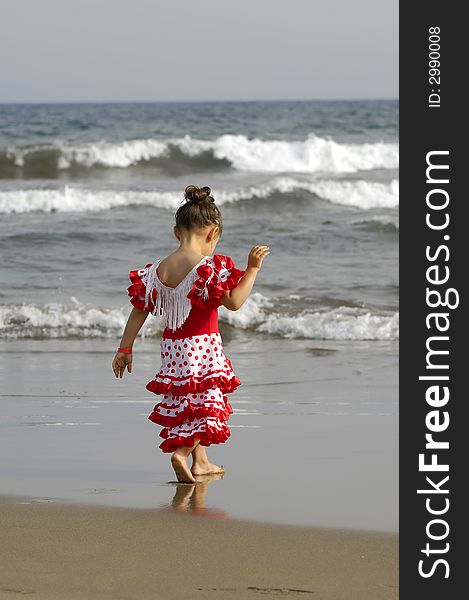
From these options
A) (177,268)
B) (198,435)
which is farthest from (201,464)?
(177,268)

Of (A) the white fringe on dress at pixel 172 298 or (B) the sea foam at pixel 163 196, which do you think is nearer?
(A) the white fringe on dress at pixel 172 298

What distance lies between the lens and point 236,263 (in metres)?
12.0

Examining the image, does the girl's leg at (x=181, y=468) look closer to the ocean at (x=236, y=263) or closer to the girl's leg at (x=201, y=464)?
the girl's leg at (x=201, y=464)

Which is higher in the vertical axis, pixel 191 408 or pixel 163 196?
pixel 163 196

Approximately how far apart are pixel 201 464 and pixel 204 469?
2 cm

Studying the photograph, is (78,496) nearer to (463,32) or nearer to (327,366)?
(463,32)

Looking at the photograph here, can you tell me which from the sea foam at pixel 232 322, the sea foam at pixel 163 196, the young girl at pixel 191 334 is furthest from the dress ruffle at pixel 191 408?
the sea foam at pixel 163 196

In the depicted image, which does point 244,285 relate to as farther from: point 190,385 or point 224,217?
point 224,217

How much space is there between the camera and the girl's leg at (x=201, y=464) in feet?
15.6

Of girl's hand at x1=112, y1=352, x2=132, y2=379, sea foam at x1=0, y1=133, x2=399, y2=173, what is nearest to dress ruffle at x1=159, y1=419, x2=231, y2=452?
girl's hand at x1=112, y1=352, x2=132, y2=379

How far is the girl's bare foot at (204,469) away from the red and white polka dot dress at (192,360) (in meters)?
0.09

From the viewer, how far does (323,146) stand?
28359mm

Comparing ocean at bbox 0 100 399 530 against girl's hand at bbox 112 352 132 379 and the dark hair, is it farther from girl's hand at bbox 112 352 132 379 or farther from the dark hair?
the dark hair

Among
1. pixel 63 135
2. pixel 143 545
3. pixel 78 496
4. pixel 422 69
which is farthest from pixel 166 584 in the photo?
pixel 63 135
